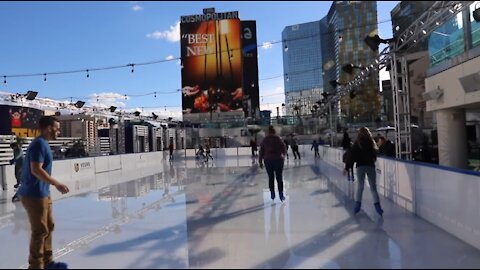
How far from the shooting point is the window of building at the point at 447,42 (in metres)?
15.5

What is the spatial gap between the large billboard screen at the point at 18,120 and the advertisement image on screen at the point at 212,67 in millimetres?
27617

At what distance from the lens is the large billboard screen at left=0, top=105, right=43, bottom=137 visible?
71.0 feet

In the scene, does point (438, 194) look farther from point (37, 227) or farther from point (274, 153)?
point (37, 227)

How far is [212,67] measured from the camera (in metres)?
51.2

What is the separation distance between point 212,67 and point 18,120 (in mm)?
30109

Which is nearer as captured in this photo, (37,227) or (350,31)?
(37,227)

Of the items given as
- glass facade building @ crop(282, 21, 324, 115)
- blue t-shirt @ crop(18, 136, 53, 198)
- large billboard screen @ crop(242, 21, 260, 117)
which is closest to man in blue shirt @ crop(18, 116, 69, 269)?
blue t-shirt @ crop(18, 136, 53, 198)

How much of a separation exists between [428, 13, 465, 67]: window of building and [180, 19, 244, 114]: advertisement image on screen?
1301 inches

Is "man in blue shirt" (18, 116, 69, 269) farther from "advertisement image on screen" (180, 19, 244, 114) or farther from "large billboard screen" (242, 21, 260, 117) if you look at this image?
"large billboard screen" (242, 21, 260, 117)

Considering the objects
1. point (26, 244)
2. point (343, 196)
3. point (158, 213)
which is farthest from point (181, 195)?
point (26, 244)

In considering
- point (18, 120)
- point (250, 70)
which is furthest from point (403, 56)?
point (250, 70)

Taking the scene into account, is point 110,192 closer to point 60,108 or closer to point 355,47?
point 355,47

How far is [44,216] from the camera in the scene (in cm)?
395

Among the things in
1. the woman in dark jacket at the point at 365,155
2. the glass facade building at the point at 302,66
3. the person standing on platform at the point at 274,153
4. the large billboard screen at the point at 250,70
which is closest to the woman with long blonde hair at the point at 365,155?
the woman in dark jacket at the point at 365,155
